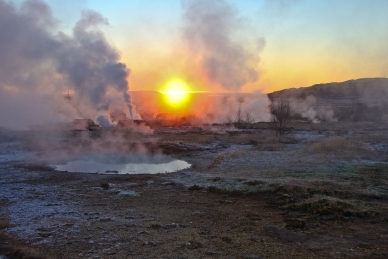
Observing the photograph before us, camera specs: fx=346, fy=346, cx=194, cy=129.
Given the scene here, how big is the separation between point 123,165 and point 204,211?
10.1 metres

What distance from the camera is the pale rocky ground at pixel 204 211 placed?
7660mm

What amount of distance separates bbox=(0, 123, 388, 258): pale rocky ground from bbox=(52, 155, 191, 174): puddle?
1328 mm

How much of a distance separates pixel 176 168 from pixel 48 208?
28.9 feet

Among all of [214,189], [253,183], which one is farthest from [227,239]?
[253,183]

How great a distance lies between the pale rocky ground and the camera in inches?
302

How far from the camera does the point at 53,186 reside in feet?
46.6

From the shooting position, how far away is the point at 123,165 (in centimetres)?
1975

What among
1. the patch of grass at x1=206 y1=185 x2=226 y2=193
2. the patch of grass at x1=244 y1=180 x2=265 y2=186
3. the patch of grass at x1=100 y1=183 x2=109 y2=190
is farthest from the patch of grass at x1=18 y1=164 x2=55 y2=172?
the patch of grass at x1=244 y1=180 x2=265 y2=186

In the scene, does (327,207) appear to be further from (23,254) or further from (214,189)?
(23,254)

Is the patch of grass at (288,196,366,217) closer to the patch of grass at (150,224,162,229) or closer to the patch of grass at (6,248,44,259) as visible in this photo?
the patch of grass at (150,224,162,229)

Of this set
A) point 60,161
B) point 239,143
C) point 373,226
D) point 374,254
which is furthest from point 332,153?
point 60,161

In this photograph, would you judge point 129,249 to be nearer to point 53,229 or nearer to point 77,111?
point 53,229

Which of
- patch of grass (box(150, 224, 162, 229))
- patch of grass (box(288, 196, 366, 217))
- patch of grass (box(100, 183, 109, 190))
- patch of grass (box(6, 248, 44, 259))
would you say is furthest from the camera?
patch of grass (box(100, 183, 109, 190))

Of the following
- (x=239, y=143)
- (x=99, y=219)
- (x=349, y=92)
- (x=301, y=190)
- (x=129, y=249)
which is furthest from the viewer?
(x=349, y=92)
